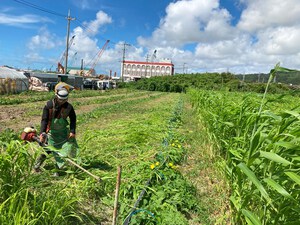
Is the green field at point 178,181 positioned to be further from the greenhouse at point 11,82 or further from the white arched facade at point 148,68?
the white arched facade at point 148,68

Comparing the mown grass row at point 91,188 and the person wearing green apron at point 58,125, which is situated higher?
the person wearing green apron at point 58,125

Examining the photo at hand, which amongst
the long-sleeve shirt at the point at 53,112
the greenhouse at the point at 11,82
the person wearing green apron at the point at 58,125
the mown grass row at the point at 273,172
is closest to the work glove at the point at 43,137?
the person wearing green apron at the point at 58,125

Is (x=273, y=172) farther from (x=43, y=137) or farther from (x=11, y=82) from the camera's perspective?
(x=11, y=82)

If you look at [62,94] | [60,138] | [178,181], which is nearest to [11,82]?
[60,138]

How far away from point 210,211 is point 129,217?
1.19 meters

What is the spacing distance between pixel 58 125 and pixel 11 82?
2221cm

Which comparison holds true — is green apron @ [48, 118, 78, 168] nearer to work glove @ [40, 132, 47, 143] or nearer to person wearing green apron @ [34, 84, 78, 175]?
person wearing green apron @ [34, 84, 78, 175]

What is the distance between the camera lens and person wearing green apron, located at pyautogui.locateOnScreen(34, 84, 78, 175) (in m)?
4.34

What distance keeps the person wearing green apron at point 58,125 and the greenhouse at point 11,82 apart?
2088 centimetres

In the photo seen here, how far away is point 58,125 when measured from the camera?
4.54 meters

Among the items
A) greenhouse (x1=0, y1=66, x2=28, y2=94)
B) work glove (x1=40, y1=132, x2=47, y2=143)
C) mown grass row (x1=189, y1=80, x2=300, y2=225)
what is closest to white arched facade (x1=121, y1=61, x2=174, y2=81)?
greenhouse (x1=0, y1=66, x2=28, y2=94)

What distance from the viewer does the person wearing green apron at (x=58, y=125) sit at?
4344 millimetres

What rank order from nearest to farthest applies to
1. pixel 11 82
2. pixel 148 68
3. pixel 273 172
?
pixel 273 172, pixel 11 82, pixel 148 68

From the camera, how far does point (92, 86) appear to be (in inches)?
1785
